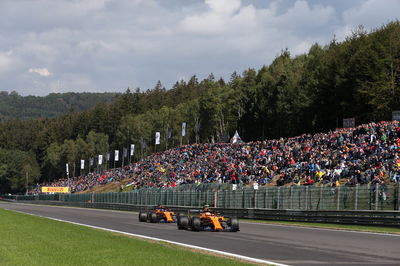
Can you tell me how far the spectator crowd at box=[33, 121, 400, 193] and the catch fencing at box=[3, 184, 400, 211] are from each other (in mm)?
2281

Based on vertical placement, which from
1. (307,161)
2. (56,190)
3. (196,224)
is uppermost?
(307,161)

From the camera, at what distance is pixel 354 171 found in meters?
32.9

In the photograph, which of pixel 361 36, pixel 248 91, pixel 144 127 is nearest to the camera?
pixel 361 36

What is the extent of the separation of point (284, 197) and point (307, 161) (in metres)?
7.85

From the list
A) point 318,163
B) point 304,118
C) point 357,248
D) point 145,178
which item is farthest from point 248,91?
point 357,248

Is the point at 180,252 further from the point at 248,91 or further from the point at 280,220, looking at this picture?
the point at 248,91

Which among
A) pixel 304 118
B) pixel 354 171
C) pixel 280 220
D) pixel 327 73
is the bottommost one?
pixel 280 220

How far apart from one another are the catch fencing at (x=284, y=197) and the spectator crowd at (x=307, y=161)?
2281 millimetres

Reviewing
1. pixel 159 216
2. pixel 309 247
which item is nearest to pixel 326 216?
pixel 159 216

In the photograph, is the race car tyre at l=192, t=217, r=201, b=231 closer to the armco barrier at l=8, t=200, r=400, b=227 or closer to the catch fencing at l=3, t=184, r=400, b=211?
the armco barrier at l=8, t=200, r=400, b=227

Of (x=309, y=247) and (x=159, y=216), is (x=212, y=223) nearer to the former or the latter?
(x=309, y=247)

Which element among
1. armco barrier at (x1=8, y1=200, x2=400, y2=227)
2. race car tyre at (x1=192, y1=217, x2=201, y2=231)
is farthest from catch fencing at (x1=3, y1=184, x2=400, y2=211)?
race car tyre at (x1=192, y1=217, x2=201, y2=231)

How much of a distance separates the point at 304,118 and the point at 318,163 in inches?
1676

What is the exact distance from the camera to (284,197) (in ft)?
104
